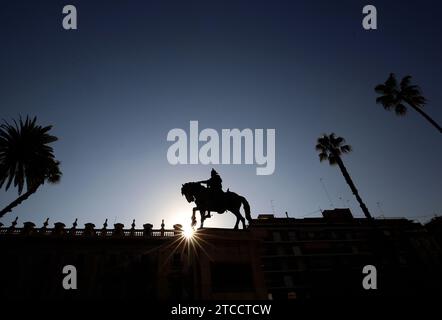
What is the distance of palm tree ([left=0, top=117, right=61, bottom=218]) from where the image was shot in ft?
80.3

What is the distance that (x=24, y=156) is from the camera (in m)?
25.2

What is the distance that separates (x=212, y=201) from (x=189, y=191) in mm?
970

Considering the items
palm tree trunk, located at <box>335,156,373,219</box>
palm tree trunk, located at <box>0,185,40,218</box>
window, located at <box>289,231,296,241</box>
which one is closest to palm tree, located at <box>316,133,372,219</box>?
palm tree trunk, located at <box>335,156,373,219</box>

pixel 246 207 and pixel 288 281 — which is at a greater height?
pixel 246 207

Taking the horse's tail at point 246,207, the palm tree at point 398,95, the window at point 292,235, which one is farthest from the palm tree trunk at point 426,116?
the window at point 292,235

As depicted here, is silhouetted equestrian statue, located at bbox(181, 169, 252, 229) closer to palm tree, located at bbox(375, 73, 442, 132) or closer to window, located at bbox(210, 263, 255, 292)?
window, located at bbox(210, 263, 255, 292)

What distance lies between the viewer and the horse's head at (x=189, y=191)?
1041 cm

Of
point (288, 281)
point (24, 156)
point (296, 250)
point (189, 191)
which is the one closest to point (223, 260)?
point (189, 191)

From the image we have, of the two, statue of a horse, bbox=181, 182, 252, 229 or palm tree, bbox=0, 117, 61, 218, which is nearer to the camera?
statue of a horse, bbox=181, 182, 252, 229

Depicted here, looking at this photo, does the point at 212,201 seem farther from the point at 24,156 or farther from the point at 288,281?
the point at 288,281

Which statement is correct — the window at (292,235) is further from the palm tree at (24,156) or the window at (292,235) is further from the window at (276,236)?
the palm tree at (24,156)

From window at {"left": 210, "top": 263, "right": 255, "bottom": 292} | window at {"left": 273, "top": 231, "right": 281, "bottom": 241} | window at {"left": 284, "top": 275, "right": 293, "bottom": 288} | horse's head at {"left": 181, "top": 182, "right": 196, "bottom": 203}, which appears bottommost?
window at {"left": 284, "top": 275, "right": 293, "bottom": 288}
